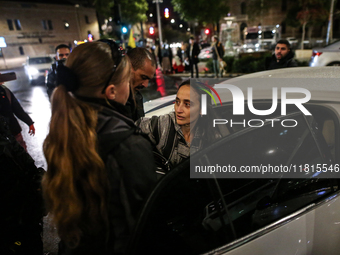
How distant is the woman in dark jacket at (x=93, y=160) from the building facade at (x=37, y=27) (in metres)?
32.0

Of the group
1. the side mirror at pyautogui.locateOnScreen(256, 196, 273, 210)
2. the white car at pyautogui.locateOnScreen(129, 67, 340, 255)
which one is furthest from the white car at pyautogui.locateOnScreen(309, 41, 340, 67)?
the side mirror at pyautogui.locateOnScreen(256, 196, 273, 210)

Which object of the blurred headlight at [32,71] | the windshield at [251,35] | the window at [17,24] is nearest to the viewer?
the blurred headlight at [32,71]

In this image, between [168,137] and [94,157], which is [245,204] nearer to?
→ [168,137]

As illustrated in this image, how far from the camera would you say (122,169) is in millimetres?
1036

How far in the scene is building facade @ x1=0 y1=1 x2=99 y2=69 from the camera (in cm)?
3359

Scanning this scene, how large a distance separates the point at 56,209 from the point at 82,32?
47544mm

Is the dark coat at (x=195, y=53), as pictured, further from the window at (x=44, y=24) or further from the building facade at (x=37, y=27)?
the window at (x=44, y=24)

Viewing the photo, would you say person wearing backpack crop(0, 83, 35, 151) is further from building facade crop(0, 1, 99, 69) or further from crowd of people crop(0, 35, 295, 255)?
building facade crop(0, 1, 99, 69)

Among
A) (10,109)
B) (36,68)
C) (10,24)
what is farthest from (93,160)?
(10,24)

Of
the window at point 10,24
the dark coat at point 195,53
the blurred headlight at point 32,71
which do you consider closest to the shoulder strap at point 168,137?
the dark coat at point 195,53

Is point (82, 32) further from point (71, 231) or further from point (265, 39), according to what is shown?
point (71, 231)

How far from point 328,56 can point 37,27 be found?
40.0 meters

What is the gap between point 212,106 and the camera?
201 centimetres

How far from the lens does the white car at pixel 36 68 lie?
1462cm
